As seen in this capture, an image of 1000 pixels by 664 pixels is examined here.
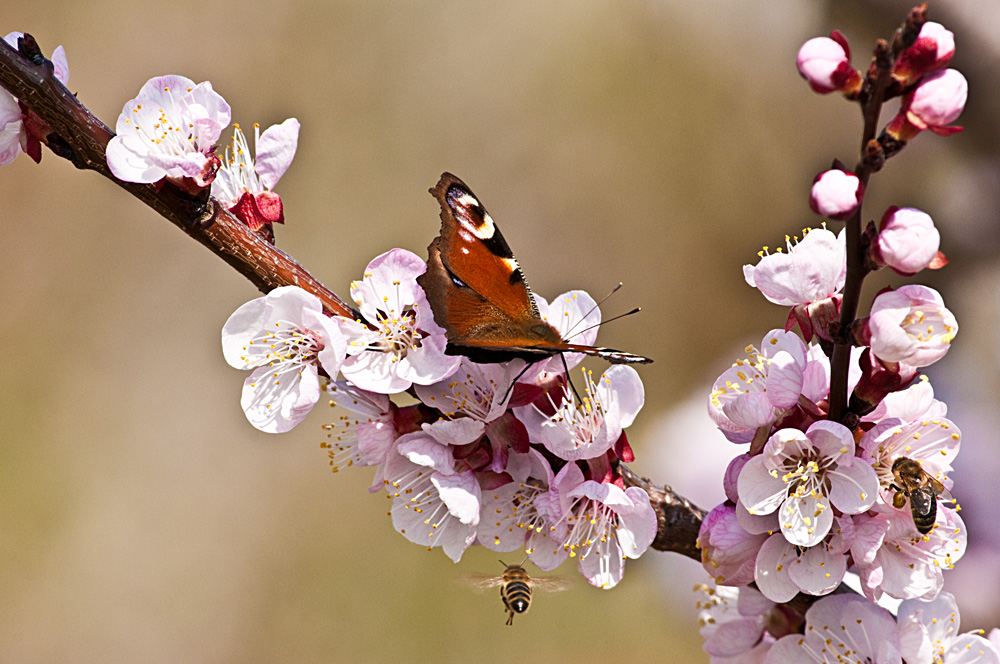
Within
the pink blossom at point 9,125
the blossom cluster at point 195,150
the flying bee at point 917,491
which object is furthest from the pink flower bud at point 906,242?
the pink blossom at point 9,125

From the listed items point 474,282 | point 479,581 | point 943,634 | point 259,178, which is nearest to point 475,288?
point 474,282

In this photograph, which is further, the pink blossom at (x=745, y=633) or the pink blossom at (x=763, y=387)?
the pink blossom at (x=745, y=633)

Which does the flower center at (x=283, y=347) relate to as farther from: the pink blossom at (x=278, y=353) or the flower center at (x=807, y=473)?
the flower center at (x=807, y=473)

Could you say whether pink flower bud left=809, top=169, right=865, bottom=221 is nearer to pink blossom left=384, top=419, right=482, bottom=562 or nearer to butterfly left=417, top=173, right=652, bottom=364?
butterfly left=417, top=173, right=652, bottom=364

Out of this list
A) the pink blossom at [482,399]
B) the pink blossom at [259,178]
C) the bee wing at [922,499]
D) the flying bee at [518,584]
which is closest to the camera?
the bee wing at [922,499]

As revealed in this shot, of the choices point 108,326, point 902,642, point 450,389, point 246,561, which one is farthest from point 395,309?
A: point 108,326

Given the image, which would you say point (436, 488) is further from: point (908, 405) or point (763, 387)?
point (908, 405)
